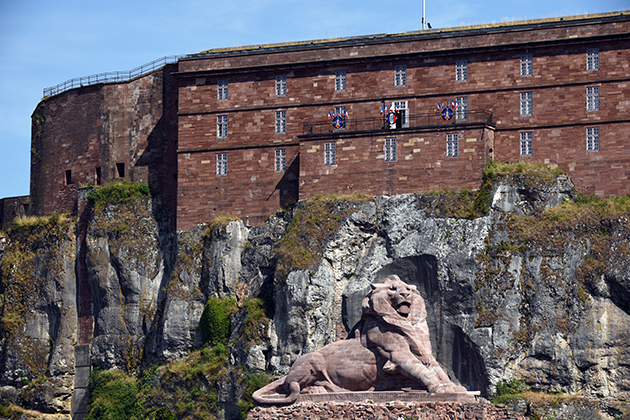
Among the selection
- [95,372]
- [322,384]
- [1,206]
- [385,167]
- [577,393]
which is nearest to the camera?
[322,384]

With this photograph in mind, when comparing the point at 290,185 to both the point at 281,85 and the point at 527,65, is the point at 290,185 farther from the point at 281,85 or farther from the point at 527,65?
the point at 527,65

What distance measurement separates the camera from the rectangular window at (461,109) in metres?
82.4

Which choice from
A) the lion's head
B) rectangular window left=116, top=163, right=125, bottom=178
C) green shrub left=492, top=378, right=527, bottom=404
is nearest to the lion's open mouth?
the lion's head

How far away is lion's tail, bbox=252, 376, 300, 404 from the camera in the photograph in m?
49.5

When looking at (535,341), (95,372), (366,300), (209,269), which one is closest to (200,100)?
(209,269)

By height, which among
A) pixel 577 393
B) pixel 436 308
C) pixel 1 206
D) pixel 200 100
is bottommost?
pixel 577 393

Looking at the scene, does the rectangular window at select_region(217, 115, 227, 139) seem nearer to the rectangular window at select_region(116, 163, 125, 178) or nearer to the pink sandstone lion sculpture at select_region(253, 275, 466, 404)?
the rectangular window at select_region(116, 163, 125, 178)

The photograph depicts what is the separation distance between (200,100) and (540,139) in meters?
23.9

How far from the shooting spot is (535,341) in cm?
7219

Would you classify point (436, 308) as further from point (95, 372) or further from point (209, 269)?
point (95, 372)

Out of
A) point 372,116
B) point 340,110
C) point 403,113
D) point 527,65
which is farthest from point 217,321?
point 527,65

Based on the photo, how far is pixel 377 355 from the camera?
1930 inches

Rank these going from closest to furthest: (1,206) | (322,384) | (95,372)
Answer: (322,384)
(95,372)
(1,206)

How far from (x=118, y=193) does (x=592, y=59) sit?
34.3 meters
